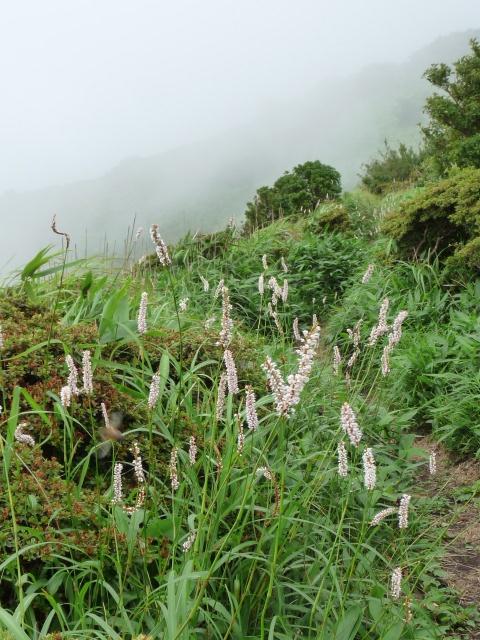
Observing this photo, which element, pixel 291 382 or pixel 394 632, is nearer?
pixel 291 382

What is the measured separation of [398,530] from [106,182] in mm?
159834

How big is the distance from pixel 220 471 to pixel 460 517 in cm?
214

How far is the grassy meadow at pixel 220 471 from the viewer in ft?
6.60

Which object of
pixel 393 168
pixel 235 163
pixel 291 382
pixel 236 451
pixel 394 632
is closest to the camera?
pixel 291 382

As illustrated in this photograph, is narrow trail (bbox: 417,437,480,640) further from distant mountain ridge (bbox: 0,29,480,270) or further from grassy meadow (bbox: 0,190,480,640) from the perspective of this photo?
distant mountain ridge (bbox: 0,29,480,270)

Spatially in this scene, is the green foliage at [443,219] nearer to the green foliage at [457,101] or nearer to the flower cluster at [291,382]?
the flower cluster at [291,382]

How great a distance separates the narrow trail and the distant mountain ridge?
3593 inches

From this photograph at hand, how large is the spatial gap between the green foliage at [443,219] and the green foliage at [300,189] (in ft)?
30.1

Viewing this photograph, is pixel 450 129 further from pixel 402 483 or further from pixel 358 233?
pixel 402 483

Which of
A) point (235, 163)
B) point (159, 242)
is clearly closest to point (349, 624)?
point (159, 242)

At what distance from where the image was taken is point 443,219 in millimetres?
6891

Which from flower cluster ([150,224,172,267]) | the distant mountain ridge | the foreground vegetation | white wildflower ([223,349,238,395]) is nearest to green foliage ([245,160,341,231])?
the foreground vegetation

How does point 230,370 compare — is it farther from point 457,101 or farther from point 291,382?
point 457,101

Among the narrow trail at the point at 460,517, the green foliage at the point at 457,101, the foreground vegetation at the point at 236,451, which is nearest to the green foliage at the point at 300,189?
the green foliage at the point at 457,101
